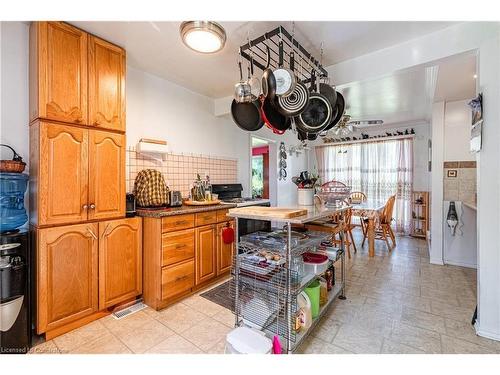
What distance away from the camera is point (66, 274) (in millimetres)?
1693

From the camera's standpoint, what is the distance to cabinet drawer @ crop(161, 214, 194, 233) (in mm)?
2057

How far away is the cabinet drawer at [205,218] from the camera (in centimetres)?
237

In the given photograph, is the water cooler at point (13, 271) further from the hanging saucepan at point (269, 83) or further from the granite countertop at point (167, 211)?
the hanging saucepan at point (269, 83)

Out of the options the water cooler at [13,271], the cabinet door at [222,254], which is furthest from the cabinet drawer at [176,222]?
the water cooler at [13,271]

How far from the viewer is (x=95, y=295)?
6.06 feet

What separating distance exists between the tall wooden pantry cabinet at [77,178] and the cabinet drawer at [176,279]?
0.30 metres

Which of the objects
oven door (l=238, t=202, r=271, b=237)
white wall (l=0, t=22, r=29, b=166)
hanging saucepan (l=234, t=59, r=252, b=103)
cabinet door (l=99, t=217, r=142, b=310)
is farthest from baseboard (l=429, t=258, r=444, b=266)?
white wall (l=0, t=22, r=29, b=166)

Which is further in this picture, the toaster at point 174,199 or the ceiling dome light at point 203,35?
the toaster at point 174,199

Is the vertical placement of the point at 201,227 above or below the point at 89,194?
below

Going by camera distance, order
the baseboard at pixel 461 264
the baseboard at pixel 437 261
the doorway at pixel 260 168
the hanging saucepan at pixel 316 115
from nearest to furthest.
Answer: the hanging saucepan at pixel 316 115, the baseboard at pixel 461 264, the baseboard at pixel 437 261, the doorway at pixel 260 168

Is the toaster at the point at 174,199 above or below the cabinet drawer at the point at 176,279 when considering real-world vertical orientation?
above

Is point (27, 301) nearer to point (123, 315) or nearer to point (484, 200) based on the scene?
point (123, 315)
